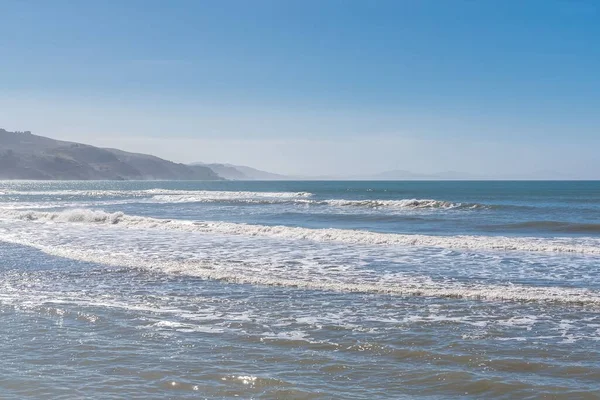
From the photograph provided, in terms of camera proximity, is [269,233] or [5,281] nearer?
[5,281]

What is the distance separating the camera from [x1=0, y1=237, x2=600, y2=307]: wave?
1182 centimetres

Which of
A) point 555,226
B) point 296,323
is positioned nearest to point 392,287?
point 296,323

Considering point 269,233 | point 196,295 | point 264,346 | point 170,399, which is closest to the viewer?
point 170,399

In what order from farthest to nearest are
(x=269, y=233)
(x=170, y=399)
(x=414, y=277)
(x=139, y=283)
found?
1. (x=269, y=233)
2. (x=414, y=277)
3. (x=139, y=283)
4. (x=170, y=399)

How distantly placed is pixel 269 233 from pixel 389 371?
66.2ft

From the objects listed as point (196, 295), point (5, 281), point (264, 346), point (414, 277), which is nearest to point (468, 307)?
point (414, 277)

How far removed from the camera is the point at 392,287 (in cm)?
1289

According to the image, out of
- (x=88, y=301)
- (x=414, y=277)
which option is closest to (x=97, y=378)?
(x=88, y=301)

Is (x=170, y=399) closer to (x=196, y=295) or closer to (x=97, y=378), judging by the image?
(x=97, y=378)

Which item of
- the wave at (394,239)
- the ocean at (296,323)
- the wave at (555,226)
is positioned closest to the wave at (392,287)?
the ocean at (296,323)

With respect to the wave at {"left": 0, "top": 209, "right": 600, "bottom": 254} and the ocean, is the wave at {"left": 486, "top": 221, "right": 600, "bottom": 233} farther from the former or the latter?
the ocean

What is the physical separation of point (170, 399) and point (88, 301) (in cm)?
557

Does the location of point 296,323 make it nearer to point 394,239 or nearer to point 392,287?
point 392,287

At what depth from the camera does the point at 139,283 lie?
43.6ft
